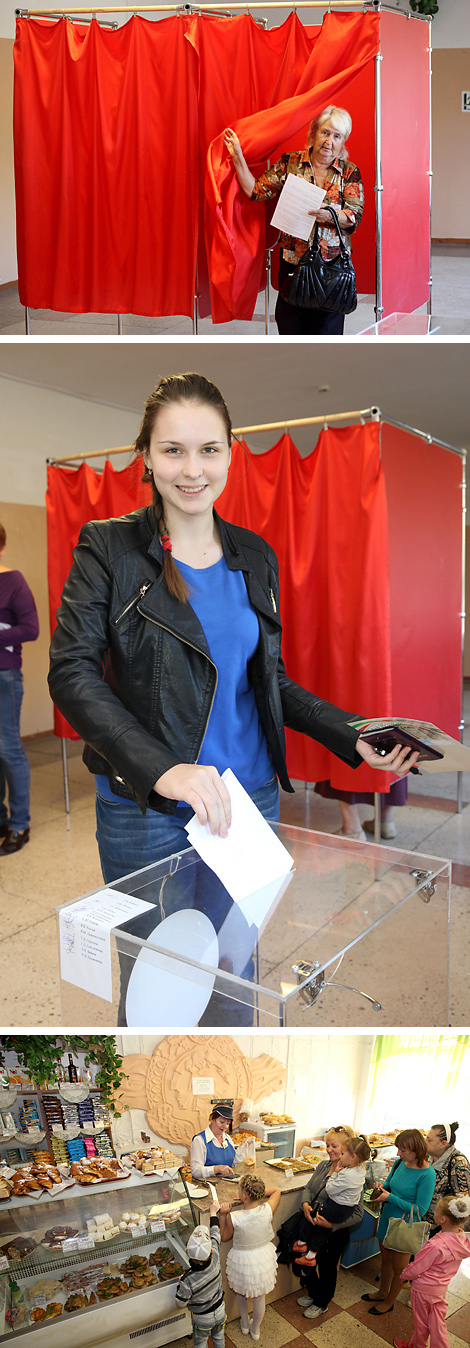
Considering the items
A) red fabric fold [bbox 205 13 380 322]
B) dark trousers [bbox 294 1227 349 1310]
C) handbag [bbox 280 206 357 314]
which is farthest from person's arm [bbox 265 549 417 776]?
red fabric fold [bbox 205 13 380 322]

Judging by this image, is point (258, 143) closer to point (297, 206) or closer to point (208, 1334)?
point (297, 206)

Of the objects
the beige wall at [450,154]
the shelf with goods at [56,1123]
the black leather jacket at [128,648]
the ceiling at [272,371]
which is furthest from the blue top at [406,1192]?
the beige wall at [450,154]

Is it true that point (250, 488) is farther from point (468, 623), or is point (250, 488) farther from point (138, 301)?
point (468, 623)

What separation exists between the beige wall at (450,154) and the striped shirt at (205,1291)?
6133 millimetres

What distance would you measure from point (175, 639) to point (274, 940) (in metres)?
0.52

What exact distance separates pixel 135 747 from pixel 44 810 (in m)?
3.26

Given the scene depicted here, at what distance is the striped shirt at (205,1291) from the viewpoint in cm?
132

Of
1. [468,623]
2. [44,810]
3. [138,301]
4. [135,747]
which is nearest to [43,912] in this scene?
[44,810]

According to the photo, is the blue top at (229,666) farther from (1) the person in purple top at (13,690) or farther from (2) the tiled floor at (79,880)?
(1) the person in purple top at (13,690)

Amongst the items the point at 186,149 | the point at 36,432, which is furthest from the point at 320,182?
the point at 36,432

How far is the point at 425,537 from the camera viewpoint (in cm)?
377

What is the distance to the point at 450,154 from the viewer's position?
18.3ft

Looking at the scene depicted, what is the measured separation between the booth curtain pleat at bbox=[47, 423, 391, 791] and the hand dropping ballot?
30.3 inches

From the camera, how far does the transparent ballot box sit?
1024 mm
